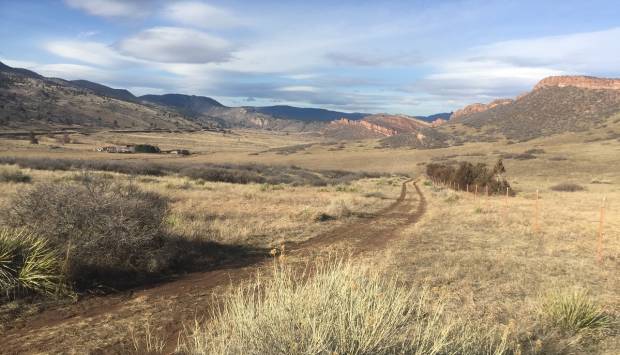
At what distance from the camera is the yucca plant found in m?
6.42

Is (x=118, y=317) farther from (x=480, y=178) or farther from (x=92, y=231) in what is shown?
(x=480, y=178)

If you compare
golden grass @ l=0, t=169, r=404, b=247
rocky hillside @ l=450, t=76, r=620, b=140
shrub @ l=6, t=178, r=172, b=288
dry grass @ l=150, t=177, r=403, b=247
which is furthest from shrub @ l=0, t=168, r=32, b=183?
rocky hillside @ l=450, t=76, r=620, b=140

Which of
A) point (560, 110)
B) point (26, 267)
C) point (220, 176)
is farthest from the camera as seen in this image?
point (560, 110)

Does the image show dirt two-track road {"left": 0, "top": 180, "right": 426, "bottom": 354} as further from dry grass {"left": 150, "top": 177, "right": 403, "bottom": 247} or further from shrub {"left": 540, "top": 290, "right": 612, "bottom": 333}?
shrub {"left": 540, "top": 290, "right": 612, "bottom": 333}

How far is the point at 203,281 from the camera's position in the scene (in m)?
8.02

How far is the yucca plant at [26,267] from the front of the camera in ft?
21.1

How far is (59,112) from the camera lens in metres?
144

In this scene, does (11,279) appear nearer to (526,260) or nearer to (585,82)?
(526,260)

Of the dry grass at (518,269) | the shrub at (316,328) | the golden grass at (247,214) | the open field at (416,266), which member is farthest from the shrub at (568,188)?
the shrub at (316,328)

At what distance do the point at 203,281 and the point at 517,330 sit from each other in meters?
5.33

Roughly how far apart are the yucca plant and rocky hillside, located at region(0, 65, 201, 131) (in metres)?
112

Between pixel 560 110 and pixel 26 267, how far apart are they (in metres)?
115

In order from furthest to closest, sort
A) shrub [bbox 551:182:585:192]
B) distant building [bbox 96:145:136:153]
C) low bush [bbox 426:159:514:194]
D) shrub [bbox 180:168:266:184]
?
distant building [bbox 96:145:136:153] < shrub [bbox 551:182:585:192] < shrub [bbox 180:168:266:184] < low bush [bbox 426:159:514:194]

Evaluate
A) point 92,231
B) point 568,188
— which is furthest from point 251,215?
point 568,188
